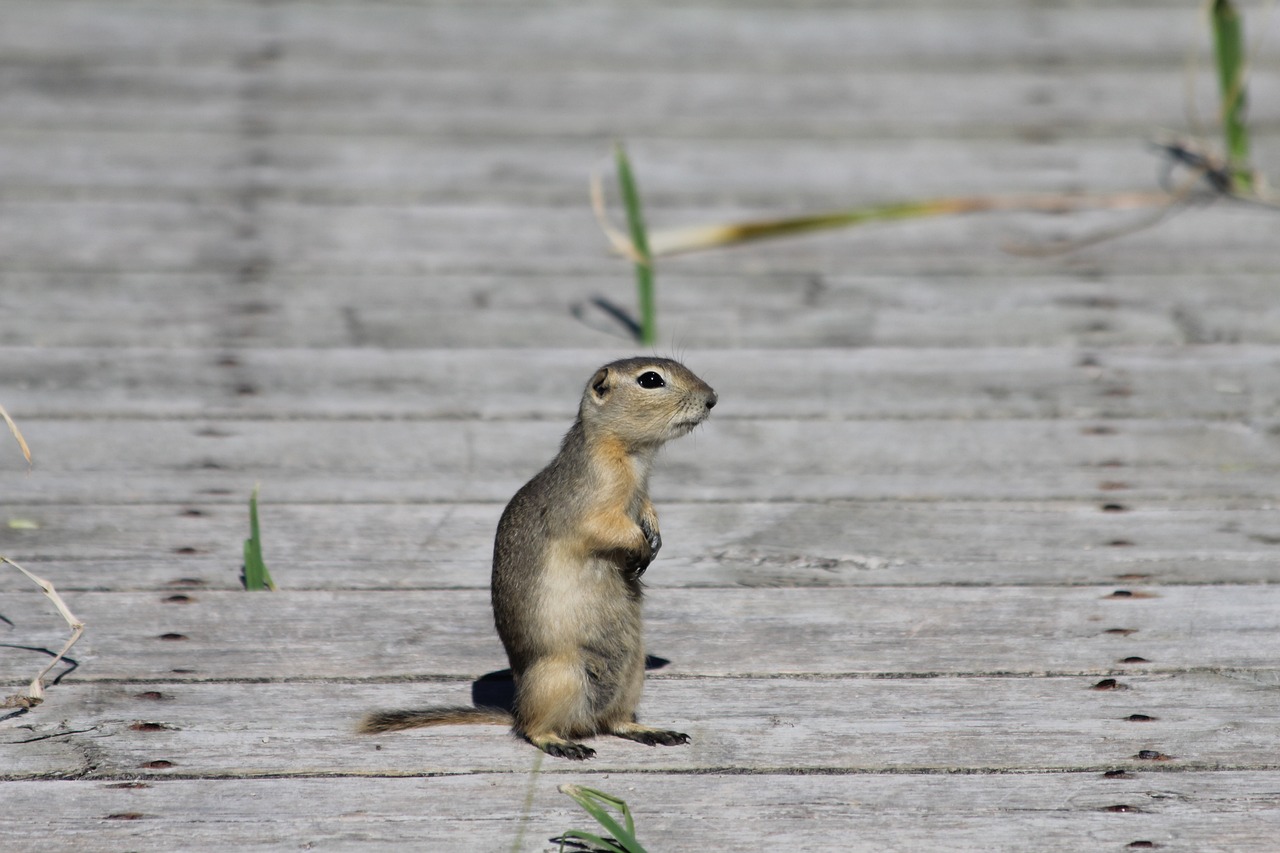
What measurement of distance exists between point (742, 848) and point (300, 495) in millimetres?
1606

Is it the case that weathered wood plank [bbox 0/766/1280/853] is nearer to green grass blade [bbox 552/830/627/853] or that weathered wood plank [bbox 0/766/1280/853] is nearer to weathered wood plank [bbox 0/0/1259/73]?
green grass blade [bbox 552/830/627/853]

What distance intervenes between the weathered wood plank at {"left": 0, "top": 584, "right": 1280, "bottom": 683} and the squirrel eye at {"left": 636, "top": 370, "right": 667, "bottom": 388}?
0.51 meters

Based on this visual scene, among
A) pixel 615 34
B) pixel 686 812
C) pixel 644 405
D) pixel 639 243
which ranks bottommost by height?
pixel 686 812

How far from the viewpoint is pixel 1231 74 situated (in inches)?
171

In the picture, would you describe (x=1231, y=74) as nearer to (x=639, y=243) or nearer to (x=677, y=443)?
(x=639, y=243)

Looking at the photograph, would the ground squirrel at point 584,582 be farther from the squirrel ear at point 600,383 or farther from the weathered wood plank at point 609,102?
the weathered wood plank at point 609,102

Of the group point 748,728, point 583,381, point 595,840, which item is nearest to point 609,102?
point 583,381

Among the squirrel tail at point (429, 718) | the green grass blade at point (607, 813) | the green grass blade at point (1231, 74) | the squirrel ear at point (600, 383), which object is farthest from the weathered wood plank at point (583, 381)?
the green grass blade at point (607, 813)

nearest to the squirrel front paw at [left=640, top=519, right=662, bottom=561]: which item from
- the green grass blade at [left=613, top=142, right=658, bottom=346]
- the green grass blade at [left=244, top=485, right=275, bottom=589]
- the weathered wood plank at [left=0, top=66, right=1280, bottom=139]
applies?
the green grass blade at [left=244, top=485, right=275, bottom=589]

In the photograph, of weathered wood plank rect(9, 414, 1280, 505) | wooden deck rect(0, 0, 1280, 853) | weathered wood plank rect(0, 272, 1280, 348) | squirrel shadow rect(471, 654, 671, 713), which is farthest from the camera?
weathered wood plank rect(0, 272, 1280, 348)

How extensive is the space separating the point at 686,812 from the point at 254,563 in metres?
1.06

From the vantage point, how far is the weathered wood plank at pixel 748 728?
241 cm

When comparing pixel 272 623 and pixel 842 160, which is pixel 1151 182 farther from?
pixel 272 623

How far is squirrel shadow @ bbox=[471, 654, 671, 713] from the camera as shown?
105 inches
